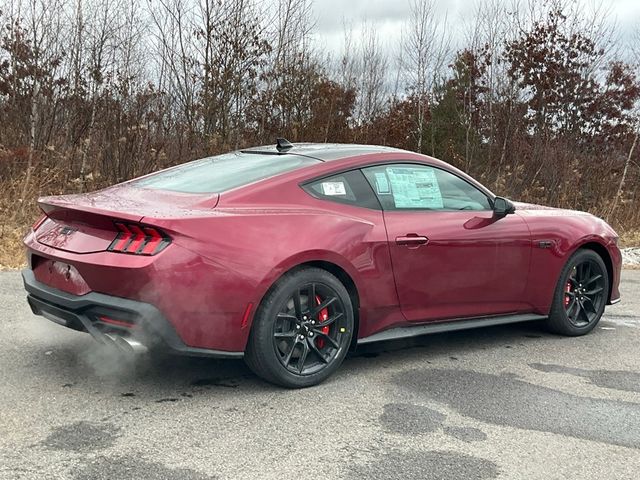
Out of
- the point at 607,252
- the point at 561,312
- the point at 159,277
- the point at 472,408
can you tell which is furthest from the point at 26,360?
the point at 607,252

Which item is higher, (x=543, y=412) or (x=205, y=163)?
(x=205, y=163)

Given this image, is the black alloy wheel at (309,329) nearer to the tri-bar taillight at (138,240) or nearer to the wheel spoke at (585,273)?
the tri-bar taillight at (138,240)

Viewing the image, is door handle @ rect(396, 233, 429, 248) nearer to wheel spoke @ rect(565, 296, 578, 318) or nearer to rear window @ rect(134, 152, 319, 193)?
rear window @ rect(134, 152, 319, 193)

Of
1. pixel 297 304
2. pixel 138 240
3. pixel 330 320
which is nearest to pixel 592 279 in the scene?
pixel 330 320

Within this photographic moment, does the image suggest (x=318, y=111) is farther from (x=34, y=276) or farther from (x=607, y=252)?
(x=34, y=276)

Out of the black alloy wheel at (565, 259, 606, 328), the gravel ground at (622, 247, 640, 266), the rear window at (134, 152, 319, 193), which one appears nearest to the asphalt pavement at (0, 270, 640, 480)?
the black alloy wheel at (565, 259, 606, 328)

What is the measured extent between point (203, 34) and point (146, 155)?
9.93 feet

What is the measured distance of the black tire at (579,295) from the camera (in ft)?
17.2

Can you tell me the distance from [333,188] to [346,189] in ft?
0.31

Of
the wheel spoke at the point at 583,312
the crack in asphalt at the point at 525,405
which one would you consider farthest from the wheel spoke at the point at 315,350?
the wheel spoke at the point at 583,312

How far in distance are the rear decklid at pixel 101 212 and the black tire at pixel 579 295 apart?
9.81 feet

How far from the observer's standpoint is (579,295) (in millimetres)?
5414

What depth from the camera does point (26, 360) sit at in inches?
163

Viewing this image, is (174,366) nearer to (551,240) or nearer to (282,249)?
(282,249)
